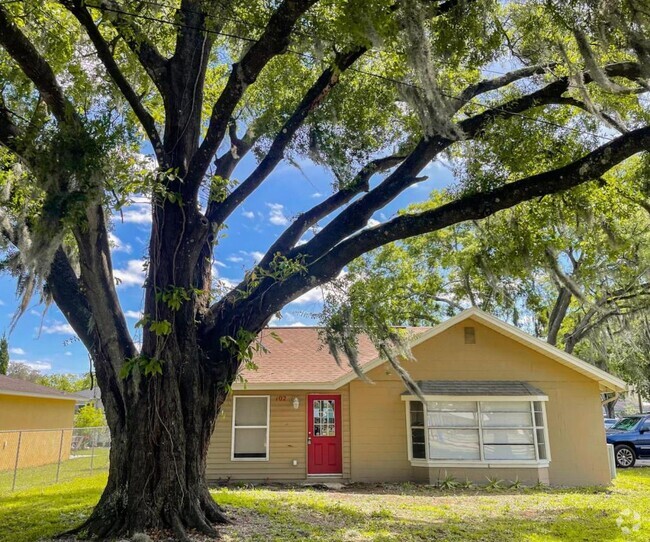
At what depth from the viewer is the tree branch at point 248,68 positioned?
189 inches

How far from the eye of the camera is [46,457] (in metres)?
16.8

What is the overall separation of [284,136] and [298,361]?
7.82m

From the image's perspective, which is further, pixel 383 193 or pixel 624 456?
pixel 624 456

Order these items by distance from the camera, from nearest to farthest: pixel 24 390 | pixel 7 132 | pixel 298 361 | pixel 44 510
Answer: pixel 7 132 < pixel 44 510 < pixel 298 361 < pixel 24 390

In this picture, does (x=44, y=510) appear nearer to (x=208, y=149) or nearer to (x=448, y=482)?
(x=208, y=149)

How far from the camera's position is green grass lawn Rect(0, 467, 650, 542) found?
19.9 ft

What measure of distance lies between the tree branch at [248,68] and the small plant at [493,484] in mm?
8840

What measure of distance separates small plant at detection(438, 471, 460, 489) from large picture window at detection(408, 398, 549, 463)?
36cm

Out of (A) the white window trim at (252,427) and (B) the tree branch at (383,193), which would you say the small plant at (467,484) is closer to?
(A) the white window trim at (252,427)

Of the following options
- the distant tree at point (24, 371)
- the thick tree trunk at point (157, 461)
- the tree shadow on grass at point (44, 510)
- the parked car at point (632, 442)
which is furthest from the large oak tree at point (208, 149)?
the distant tree at point (24, 371)

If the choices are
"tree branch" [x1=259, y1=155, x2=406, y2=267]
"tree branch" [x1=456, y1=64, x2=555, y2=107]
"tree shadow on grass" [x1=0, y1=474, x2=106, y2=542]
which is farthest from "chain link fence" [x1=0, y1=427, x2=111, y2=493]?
"tree branch" [x1=456, y1=64, x2=555, y2=107]

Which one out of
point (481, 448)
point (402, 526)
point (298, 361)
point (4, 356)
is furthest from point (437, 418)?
point (4, 356)

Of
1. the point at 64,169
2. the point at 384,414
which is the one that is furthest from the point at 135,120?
the point at 384,414

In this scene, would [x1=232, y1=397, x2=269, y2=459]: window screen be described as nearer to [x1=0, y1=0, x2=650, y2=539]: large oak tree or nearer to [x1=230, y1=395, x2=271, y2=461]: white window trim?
[x1=230, y1=395, x2=271, y2=461]: white window trim
